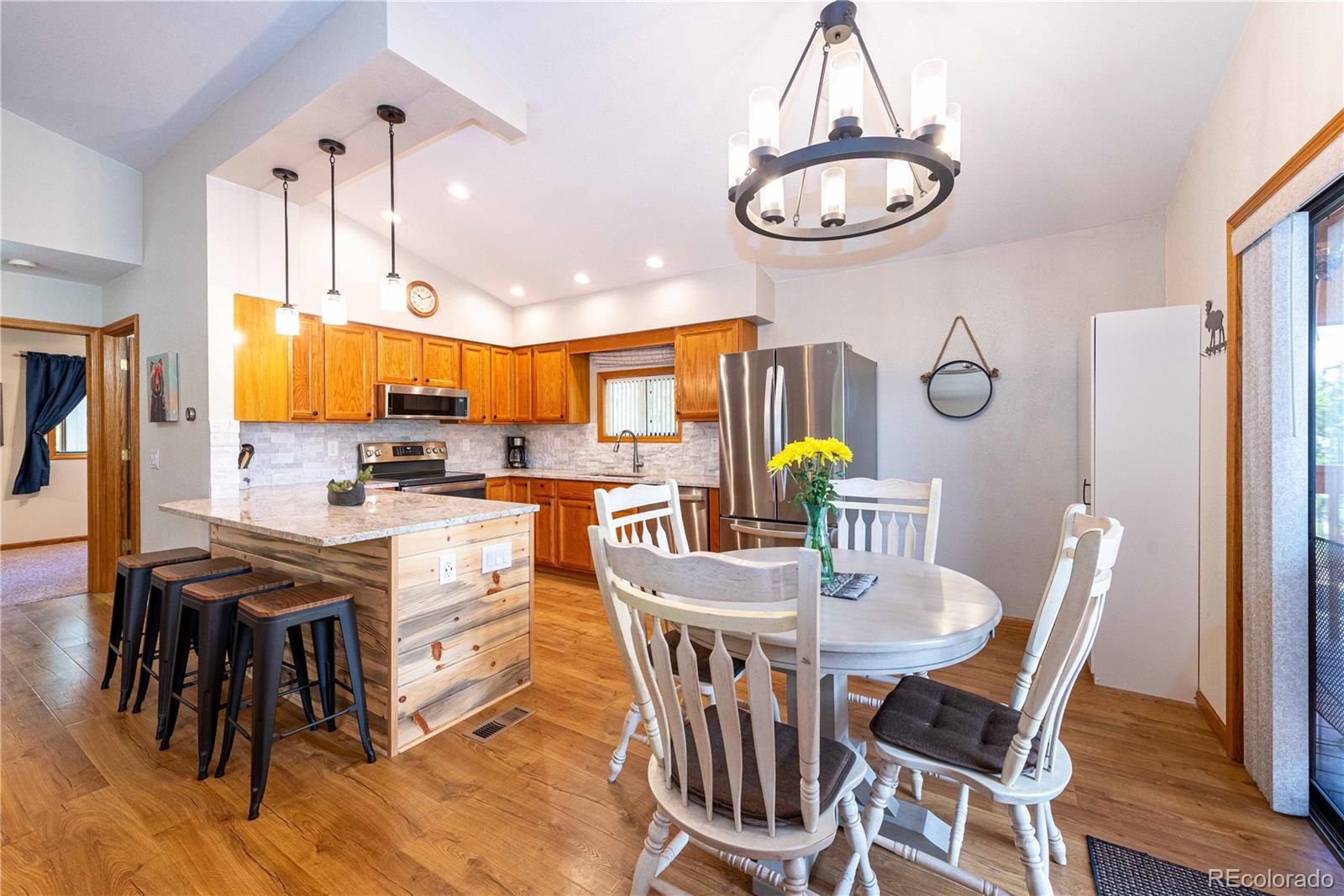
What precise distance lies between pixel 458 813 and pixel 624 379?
13.3 feet

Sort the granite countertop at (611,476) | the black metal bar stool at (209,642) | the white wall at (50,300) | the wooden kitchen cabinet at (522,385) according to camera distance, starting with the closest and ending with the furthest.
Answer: the black metal bar stool at (209,642)
the white wall at (50,300)
the granite countertop at (611,476)
the wooden kitchen cabinet at (522,385)

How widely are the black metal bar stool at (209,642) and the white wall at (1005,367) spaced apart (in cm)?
369

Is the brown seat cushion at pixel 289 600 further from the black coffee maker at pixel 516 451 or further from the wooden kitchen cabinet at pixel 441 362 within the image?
the black coffee maker at pixel 516 451

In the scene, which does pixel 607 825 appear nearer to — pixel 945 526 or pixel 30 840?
pixel 30 840

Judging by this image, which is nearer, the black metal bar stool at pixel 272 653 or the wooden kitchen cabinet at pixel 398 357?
the black metal bar stool at pixel 272 653

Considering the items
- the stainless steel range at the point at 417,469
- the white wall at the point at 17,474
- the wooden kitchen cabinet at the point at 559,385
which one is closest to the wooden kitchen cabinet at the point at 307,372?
the stainless steel range at the point at 417,469

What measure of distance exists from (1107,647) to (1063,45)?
8.77 ft

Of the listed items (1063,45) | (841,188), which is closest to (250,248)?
(841,188)

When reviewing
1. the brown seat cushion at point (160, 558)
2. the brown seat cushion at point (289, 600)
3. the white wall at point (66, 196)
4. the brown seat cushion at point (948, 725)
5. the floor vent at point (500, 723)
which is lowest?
the floor vent at point (500, 723)

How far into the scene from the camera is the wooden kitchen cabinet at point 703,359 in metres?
4.36

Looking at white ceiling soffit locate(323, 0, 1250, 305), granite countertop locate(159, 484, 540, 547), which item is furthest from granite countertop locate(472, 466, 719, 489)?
granite countertop locate(159, 484, 540, 547)

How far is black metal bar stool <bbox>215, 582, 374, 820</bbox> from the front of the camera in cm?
185

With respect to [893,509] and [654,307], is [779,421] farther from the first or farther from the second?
[654,307]

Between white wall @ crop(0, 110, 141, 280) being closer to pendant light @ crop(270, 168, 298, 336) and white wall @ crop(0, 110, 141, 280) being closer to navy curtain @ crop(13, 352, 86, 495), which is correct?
pendant light @ crop(270, 168, 298, 336)
